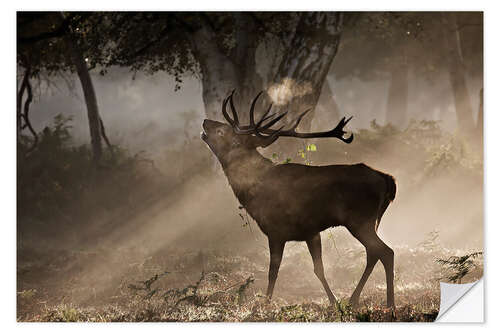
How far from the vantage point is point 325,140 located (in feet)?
18.8

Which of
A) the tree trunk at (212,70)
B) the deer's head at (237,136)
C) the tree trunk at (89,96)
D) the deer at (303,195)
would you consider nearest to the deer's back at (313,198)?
the deer at (303,195)

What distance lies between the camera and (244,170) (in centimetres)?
498

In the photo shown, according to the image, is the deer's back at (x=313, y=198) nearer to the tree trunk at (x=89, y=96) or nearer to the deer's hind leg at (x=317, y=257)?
the deer's hind leg at (x=317, y=257)

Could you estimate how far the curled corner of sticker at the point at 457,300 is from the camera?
5.02 metres

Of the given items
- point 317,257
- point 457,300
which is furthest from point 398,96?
point 317,257

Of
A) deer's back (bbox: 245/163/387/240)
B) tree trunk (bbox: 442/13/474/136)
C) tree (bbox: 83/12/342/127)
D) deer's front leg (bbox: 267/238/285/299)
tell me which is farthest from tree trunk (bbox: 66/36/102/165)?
tree trunk (bbox: 442/13/474/136)

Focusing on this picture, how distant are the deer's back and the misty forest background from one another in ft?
2.15

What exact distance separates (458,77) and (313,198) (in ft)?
17.6

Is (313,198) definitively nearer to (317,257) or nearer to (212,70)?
(317,257)

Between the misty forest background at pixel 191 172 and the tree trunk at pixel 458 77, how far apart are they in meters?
0.07

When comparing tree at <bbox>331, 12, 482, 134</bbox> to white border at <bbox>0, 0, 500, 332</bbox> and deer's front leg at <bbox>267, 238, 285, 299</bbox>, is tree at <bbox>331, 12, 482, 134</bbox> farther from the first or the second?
deer's front leg at <bbox>267, 238, 285, 299</bbox>

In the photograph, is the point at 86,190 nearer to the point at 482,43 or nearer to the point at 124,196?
the point at 124,196

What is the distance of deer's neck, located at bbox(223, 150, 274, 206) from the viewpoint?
16.3 ft
